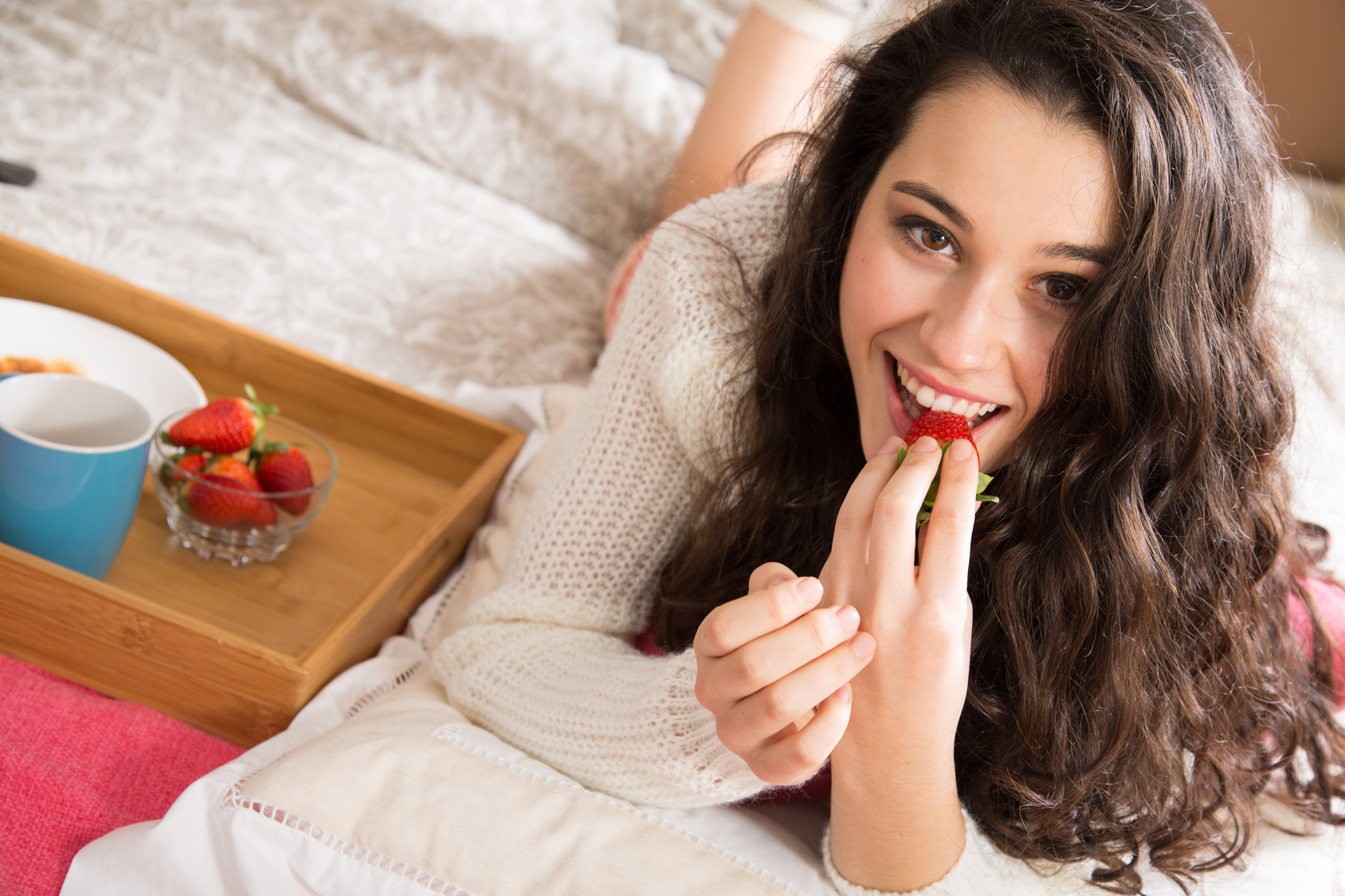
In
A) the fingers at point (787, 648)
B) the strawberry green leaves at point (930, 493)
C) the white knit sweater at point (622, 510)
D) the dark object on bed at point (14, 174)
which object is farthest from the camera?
the dark object on bed at point (14, 174)

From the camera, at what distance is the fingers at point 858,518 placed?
73cm

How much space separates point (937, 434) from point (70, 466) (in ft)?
2.32

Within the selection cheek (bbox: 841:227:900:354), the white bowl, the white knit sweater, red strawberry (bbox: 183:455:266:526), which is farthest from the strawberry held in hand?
the white bowl

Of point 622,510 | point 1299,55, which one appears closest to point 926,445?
point 622,510

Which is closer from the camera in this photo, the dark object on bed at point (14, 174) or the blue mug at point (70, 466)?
the blue mug at point (70, 466)

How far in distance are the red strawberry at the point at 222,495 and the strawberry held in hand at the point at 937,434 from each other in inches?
24.0

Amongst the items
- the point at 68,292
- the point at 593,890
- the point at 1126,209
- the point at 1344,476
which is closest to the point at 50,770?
the point at 593,890

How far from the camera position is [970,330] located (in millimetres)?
781

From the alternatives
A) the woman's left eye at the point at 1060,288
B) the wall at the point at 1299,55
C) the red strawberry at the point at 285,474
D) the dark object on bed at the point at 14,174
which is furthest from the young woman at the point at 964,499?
the wall at the point at 1299,55

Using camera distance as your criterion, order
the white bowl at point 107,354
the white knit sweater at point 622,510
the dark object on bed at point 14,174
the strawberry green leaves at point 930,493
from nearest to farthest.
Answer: the strawberry green leaves at point 930,493 < the white knit sweater at point 622,510 < the white bowl at point 107,354 < the dark object on bed at point 14,174

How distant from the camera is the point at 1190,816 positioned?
96 centimetres

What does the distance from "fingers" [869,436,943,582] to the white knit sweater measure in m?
0.26

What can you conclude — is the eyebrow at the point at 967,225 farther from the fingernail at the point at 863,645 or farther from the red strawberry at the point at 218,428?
the red strawberry at the point at 218,428

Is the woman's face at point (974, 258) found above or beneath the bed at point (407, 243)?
above
